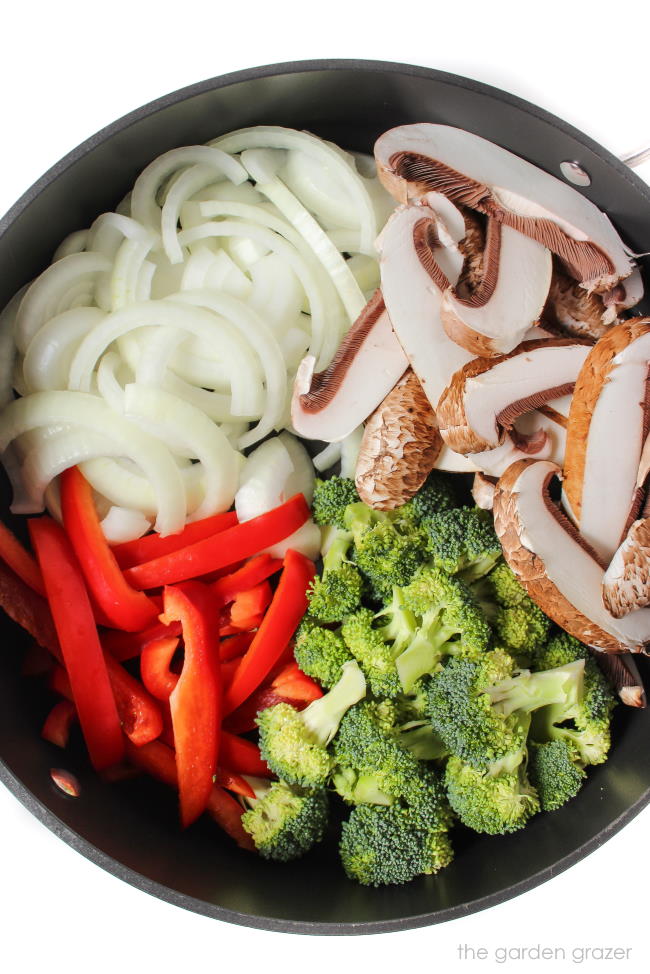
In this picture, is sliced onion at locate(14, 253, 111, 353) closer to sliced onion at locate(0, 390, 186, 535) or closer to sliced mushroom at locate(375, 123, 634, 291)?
sliced onion at locate(0, 390, 186, 535)

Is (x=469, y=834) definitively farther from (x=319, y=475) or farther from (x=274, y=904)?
(x=319, y=475)

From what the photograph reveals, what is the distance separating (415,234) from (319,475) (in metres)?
0.77

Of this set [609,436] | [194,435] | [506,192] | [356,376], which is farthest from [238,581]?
[506,192]

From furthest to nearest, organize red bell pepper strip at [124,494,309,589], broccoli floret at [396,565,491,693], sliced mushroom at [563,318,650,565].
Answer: red bell pepper strip at [124,494,309,589] < broccoli floret at [396,565,491,693] < sliced mushroom at [563,318,650,565]

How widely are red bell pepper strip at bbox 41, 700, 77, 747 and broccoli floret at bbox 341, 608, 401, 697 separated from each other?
0.78 meters

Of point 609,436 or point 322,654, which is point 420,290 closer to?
point 609,436

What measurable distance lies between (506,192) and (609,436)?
70cm

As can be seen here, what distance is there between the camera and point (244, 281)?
84.8 inches

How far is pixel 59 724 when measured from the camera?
2.08 meters

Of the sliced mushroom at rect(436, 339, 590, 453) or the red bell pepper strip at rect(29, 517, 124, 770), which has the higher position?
the sliced mushroom at rect(436, 339, 590, 453)

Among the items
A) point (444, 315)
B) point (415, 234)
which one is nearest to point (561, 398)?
point (444, 315)

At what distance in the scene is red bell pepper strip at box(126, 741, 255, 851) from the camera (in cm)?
210

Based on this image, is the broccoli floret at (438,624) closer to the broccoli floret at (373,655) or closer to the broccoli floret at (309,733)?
the broccoli floret at (373,655)

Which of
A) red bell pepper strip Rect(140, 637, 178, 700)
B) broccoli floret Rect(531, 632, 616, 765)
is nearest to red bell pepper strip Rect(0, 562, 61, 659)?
red bell pepper strip Rect(140, 637, 178, 700)
